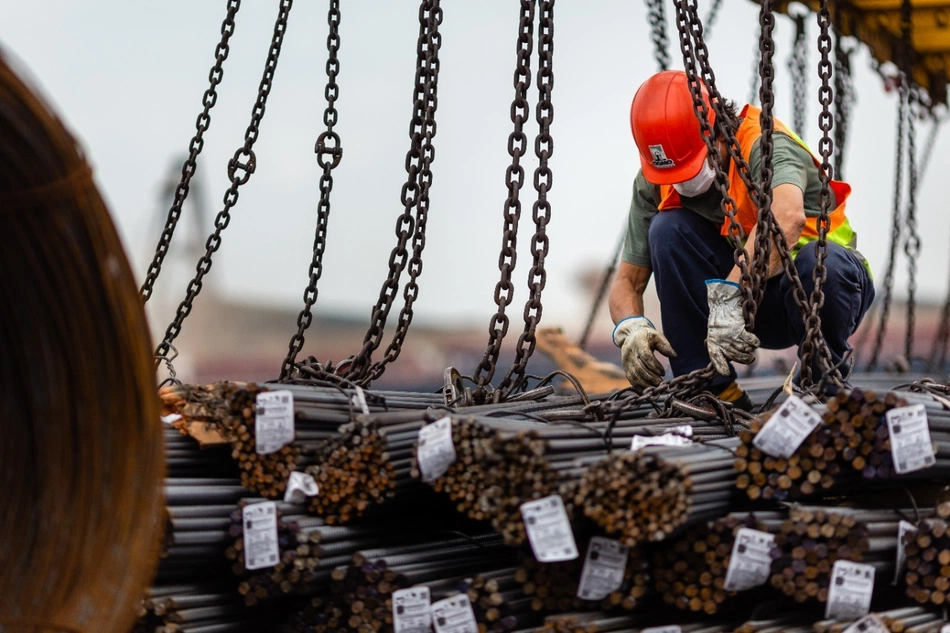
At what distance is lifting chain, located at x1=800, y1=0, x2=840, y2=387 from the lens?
13.2ft

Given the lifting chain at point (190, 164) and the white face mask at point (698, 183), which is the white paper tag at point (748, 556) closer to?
the white face mask at point (698, 183)

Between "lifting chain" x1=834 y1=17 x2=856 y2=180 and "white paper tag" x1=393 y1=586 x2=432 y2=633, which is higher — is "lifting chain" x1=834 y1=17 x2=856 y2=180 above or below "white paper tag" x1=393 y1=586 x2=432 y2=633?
above

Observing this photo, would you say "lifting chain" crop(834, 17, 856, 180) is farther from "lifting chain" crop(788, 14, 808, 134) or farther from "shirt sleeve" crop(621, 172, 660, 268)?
"shirt sleeve" crop(621, 172, 660, 268)

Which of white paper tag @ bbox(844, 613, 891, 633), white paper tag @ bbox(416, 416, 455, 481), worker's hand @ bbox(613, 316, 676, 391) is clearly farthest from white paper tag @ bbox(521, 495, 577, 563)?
worker's hand @ bbox(613, 316, 676, 391)

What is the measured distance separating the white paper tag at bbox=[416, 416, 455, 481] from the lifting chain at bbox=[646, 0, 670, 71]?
Result: 372 cm

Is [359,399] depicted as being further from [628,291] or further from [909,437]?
[909,437]

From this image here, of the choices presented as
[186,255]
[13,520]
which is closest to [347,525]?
[13,520]

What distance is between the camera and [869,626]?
3248 millimetres

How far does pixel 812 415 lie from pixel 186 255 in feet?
44.4

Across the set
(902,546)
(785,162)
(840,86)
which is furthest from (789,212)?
(840,86)

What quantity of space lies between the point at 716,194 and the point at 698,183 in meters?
0.19

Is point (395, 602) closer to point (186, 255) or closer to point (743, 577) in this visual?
point (743, 577)

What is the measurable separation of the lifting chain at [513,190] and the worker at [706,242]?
2.63ft

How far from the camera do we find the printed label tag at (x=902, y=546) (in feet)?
11.4
